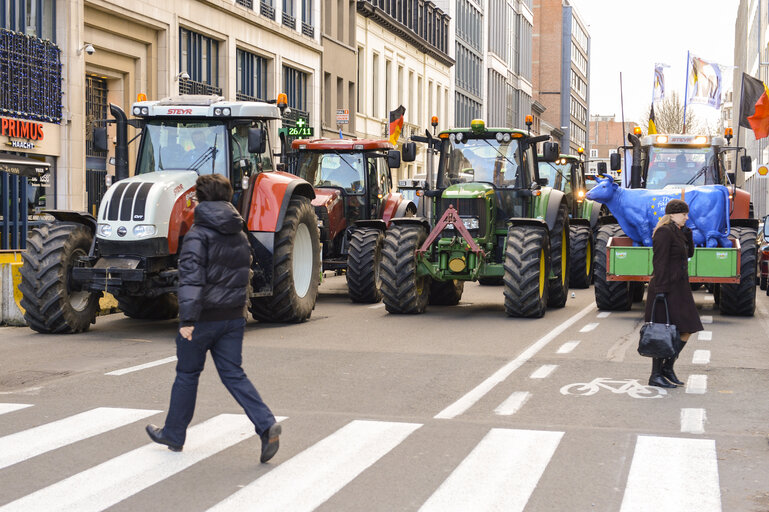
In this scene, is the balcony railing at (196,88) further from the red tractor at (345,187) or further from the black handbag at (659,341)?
the black handbag at (659,341)

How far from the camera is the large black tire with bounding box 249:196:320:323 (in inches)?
582

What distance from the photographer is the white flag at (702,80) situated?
36188 mm

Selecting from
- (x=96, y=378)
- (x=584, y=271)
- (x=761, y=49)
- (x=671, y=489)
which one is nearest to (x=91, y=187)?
(x=584, y=271)

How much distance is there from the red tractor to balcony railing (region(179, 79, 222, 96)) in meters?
11.6

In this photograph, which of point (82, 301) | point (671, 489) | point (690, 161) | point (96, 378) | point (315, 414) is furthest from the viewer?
point (690, 161)

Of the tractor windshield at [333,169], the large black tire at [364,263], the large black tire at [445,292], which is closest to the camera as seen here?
the large black tire at [364,263]

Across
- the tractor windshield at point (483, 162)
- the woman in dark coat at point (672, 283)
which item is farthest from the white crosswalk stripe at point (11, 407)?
the tractor windshield at point (483, 162)

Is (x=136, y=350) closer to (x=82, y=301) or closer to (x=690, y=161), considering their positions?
(x=82, y=301)

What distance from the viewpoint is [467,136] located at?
17.8m

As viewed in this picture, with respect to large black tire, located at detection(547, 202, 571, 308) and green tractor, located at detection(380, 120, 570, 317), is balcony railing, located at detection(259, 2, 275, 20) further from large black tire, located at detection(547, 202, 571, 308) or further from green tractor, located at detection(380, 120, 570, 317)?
large black tire, located at detection(547, 202, 571, 308)

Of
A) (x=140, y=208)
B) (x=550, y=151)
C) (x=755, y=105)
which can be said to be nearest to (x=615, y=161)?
(x=550, y=151)

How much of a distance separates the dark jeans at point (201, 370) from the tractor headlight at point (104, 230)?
21.2 feet

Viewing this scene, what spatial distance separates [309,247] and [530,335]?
3.62 metres

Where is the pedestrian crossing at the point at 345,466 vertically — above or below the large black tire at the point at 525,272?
below
